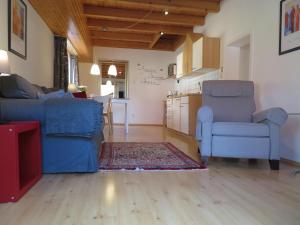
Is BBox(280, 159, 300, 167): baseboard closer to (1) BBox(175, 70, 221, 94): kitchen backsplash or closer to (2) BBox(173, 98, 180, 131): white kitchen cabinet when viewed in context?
(1) BBox(175, 70, 221, 94): kitchen backsplash

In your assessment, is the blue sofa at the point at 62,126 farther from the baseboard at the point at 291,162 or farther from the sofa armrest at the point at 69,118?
the baseboard at the point at 291,162

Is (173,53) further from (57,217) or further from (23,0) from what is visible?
(57,217)

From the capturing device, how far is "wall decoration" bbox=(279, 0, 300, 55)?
2760 millimetres

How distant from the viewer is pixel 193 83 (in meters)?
6.40

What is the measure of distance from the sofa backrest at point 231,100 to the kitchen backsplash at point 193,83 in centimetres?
188

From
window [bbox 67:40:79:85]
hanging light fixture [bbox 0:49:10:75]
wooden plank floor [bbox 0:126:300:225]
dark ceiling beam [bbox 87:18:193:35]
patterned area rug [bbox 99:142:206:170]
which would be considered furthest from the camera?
window [bbox 67:40:79:85]

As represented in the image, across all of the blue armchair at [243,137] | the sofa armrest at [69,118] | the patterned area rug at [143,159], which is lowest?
the patterned area rug at [143,159]

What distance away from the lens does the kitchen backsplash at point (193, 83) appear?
5.11 meters

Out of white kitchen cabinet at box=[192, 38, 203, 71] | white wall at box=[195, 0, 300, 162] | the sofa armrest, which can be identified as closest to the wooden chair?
white kitchen cabinet at box=[192, 38, 203, 71]

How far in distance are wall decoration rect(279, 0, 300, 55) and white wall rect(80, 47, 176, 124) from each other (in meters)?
5.14

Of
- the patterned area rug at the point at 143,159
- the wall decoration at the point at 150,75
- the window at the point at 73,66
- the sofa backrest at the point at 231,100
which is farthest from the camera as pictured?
the wall decoration at the point at 150,75

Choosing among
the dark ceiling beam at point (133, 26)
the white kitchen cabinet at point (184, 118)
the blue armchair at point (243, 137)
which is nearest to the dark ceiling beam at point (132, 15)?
the dark ceiling beam at point (133, 26)

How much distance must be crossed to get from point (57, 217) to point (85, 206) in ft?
0.59

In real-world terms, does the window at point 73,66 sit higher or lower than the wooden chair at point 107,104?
higher
